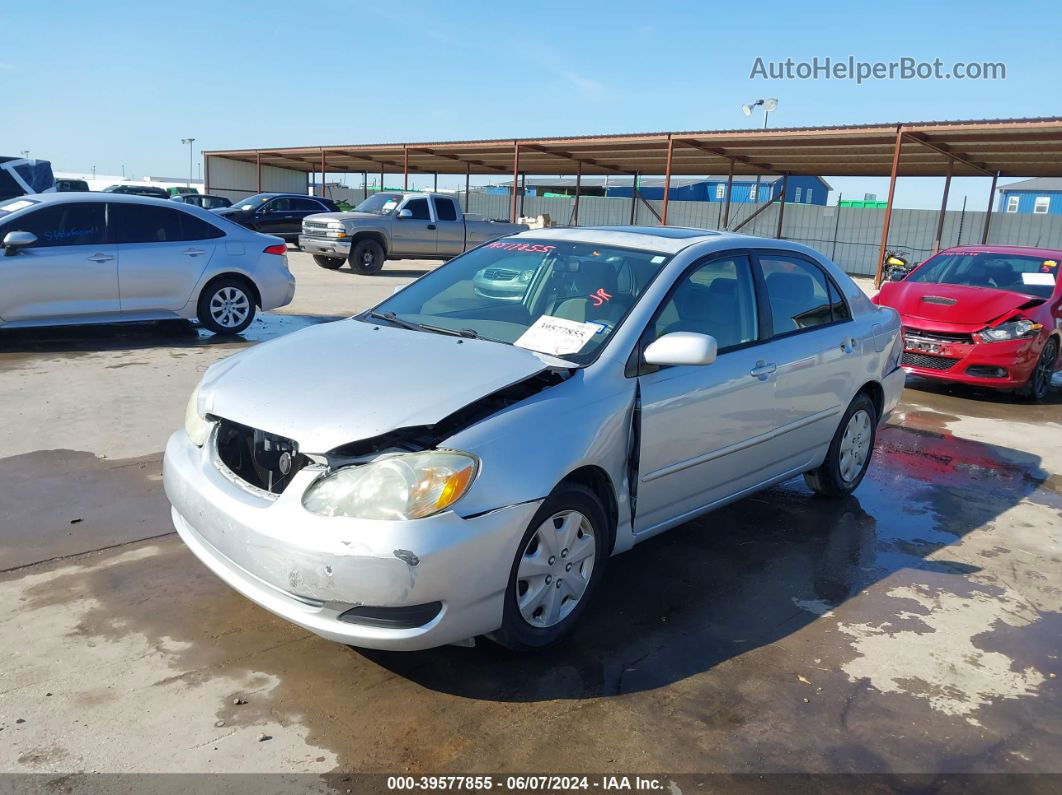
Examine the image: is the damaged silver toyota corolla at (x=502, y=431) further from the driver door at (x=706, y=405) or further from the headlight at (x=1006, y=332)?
the headlight at (x=1006, y=332)

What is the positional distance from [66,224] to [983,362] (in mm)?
9383

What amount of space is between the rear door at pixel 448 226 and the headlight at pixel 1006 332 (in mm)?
12633

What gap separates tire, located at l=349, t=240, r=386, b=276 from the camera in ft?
60.3

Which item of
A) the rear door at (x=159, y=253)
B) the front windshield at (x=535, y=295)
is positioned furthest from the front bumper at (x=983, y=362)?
the rear door at (x=159, y=253)

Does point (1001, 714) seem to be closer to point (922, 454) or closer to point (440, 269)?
point (440, 269)

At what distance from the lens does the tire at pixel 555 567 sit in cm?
318

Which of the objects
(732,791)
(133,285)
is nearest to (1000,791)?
(732,791)

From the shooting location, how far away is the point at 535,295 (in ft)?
14.0

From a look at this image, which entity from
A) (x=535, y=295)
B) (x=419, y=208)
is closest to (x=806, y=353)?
(x=535, y=295)

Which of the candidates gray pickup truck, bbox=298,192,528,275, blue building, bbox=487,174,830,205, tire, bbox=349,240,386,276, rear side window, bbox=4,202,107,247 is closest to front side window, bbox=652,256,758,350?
rear side window, bbox=4,202,107,247

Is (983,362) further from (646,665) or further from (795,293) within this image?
(646,665)

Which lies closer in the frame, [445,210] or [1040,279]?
[1040,279]

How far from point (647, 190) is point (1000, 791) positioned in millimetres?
58967

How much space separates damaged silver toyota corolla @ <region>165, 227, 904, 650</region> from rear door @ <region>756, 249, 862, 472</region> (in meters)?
0.02
